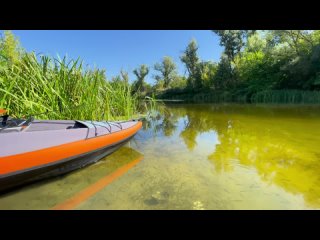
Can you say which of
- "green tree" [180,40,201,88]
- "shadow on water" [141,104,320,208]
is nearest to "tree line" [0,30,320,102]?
"green tree" [180,40,201,88]

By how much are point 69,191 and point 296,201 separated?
90.3 inches

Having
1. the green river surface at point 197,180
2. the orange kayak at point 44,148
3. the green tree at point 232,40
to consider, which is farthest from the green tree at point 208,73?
the orange kayak at point 44,148

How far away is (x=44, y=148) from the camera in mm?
2645

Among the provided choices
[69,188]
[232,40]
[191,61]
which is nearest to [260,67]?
[232,40]

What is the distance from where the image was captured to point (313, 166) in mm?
3125

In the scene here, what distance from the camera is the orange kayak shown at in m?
2.40

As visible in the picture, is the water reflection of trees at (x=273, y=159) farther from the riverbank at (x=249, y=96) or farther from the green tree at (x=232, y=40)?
the green tree at (x=232, y=40)

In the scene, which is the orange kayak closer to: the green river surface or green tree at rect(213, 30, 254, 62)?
the green river surface

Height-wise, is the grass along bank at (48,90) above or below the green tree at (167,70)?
below

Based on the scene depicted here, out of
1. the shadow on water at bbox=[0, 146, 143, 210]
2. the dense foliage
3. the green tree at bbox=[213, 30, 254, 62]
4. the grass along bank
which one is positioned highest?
the green tree at bbox=[213, 30, 254, 62]

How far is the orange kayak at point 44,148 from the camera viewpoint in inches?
94.7

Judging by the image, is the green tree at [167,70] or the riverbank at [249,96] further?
the green tree at [167,70]
